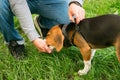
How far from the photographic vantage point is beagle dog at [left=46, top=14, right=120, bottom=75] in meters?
3.26

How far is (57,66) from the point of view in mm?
3590

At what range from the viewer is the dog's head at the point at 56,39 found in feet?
11.2

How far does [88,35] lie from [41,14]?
97cm

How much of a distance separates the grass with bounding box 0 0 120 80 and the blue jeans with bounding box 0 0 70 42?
0.81 feet

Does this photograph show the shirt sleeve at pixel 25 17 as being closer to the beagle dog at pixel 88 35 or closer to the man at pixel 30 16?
the man at pixel 30 16

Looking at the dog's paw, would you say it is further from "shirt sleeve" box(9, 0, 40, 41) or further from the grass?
"shirt sleeve" box(9, 0, 40, 41)

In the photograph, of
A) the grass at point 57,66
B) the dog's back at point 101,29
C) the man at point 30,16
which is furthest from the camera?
the grass at point 57,66

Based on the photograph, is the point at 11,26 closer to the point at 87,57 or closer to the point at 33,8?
the point at 33,8

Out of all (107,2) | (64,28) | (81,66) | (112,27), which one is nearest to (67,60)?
(81,66)

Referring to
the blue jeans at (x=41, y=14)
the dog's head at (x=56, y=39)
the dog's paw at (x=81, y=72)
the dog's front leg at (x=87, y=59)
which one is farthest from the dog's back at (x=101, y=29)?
the blue jeans at (x=41, y=14)

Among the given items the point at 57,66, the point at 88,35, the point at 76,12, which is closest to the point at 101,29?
the point at 88,35

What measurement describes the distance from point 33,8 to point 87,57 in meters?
0.99

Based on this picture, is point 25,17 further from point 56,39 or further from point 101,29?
point 101,29

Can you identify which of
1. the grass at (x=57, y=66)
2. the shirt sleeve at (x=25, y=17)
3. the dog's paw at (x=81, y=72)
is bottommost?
the dog's paw at (x=81, y=72)
